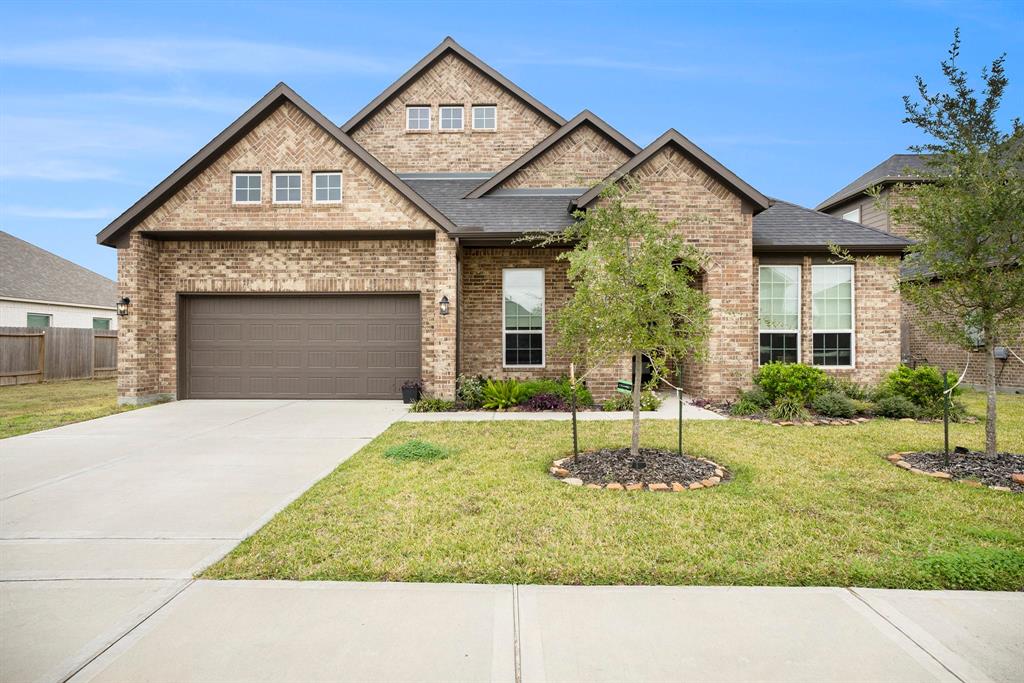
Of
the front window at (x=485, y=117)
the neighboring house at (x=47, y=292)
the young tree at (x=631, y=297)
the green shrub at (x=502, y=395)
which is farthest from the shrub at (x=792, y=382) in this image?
the neighboring house at (x=47, y=292)

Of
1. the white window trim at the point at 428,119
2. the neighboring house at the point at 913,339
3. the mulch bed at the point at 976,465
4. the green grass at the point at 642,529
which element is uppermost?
the white window trim at the point at 428,119

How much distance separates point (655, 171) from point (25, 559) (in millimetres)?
11807

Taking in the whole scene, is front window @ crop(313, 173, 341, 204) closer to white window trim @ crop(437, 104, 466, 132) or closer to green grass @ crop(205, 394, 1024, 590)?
white window trim @ crop(437, 104, 466, 132)

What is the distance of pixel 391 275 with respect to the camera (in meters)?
12.8

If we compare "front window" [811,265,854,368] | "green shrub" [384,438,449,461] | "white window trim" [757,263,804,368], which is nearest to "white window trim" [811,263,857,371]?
"front window" [811,265,854,368]

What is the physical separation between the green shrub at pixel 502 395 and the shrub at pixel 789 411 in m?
4.98

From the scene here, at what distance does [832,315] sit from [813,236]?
2.01 m

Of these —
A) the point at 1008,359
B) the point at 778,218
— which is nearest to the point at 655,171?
the point at 778,218

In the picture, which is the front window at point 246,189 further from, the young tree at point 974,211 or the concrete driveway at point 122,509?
the young tree at point 974,211

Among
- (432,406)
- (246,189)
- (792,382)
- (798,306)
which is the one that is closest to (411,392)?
(432,406)

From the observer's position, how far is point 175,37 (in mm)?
15398

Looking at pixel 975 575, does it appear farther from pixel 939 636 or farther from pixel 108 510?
pixel 108 510

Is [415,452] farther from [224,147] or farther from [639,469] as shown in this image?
[224,147]

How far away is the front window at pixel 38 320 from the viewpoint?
71.7ft
